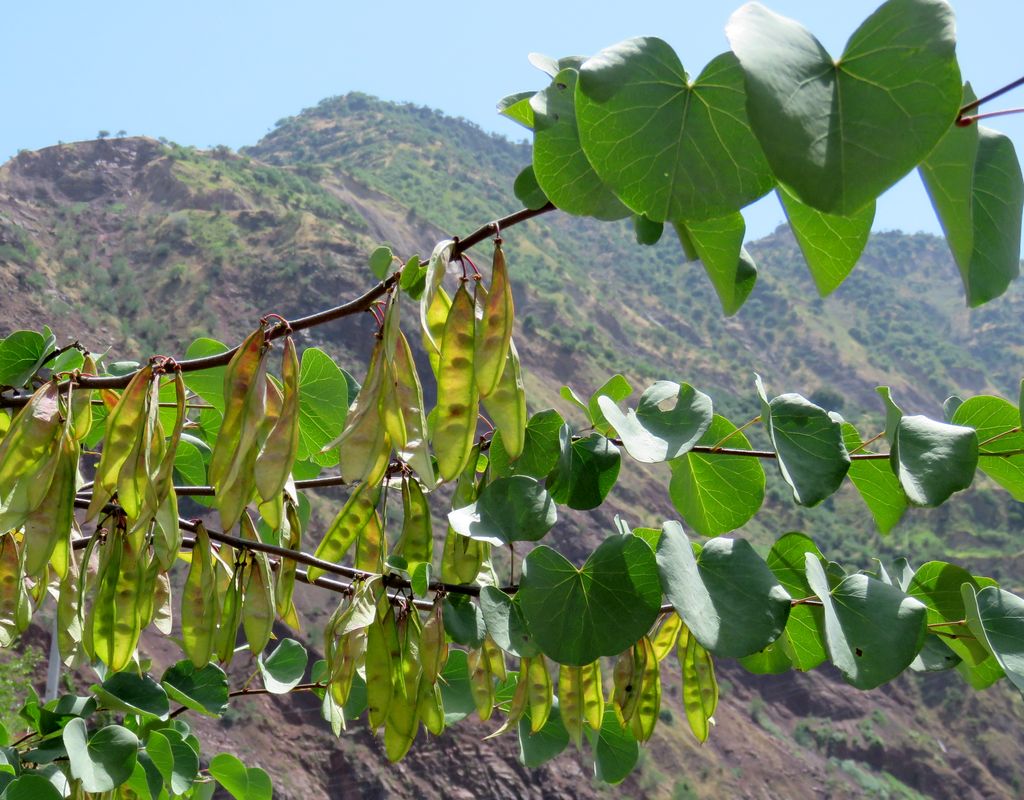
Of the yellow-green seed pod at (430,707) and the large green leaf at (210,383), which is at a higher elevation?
the large green leaf at (210,383)

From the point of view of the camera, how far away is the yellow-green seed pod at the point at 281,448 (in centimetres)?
85

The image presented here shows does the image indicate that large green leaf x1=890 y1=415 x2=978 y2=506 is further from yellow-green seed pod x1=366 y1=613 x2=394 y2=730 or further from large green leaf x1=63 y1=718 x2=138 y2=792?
large green leaf x1=63 y1=718 x2=138 y2=792

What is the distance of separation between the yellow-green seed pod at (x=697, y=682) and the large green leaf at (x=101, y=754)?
79 cm

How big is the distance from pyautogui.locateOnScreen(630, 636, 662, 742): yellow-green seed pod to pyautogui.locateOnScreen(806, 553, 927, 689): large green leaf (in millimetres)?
303

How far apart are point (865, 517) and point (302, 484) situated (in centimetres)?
3554

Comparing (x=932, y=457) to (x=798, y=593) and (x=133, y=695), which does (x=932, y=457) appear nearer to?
(x=798, y=593)

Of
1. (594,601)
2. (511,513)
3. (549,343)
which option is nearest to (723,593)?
(594,601)

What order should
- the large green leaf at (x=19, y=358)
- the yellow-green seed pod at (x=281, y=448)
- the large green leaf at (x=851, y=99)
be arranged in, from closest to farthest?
the large green leaf at (x=851, y=99), the yellow-green seed pod at (x=281, y=448), the large green leaf at (x=19, y=358)

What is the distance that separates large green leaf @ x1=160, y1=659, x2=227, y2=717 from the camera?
4.88ft

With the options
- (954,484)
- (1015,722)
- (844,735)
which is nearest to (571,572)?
(954,484)

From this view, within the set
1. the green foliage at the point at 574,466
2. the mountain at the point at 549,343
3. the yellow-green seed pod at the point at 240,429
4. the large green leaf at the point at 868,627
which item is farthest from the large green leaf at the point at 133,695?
the mountain at the point at 549,343

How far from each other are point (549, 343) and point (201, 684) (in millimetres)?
32025

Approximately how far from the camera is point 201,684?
1.51 m

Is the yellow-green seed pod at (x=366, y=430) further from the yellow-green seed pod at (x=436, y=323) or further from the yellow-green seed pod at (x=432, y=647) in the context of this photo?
A: the yellow-green seed pod at (x=432, y=647)
